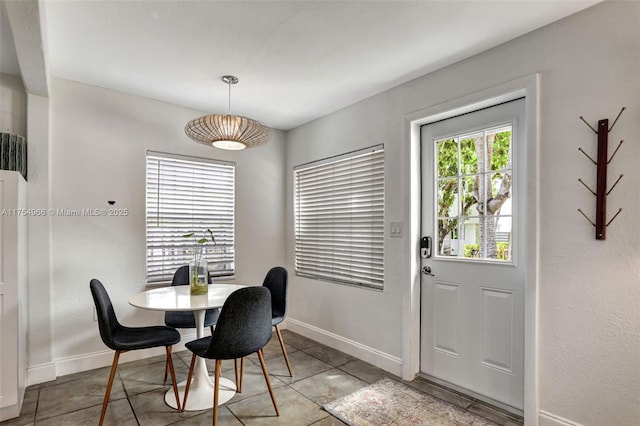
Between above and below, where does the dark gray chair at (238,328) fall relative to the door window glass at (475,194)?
below

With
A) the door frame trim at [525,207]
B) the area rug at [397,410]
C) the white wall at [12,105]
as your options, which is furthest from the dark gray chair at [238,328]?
the white wall at [12,105]

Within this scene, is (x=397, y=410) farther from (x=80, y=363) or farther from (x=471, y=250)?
(x=80, y=363)

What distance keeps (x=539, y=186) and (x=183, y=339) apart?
3415mm

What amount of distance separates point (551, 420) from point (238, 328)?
1.94 metres

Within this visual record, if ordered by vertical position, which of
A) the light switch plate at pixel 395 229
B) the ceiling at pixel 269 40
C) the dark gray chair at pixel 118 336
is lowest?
the dark gray chair at pixel 118 336

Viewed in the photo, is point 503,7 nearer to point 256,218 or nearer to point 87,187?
point 256,218

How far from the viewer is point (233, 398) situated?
2.56 metres

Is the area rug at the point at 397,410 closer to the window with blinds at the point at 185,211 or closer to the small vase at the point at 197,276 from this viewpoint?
the small vase at the point at 197,276

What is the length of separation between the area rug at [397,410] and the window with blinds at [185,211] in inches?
79.6

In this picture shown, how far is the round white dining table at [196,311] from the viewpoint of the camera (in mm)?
2309

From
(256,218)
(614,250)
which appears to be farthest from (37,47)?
(614,250)

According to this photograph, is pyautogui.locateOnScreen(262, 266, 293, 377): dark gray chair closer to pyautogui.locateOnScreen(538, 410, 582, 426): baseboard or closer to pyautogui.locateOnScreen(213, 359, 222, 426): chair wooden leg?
pyautogui.locateOnScreen(213, 359, 222, 426): chair wooden leg

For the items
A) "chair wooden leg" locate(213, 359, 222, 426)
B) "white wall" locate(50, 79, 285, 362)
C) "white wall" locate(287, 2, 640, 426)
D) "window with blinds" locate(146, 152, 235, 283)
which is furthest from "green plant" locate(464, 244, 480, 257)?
"white wall" locate(50, 79, 285, 362)

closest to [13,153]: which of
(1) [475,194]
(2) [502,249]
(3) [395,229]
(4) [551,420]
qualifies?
(3) [395,229]
